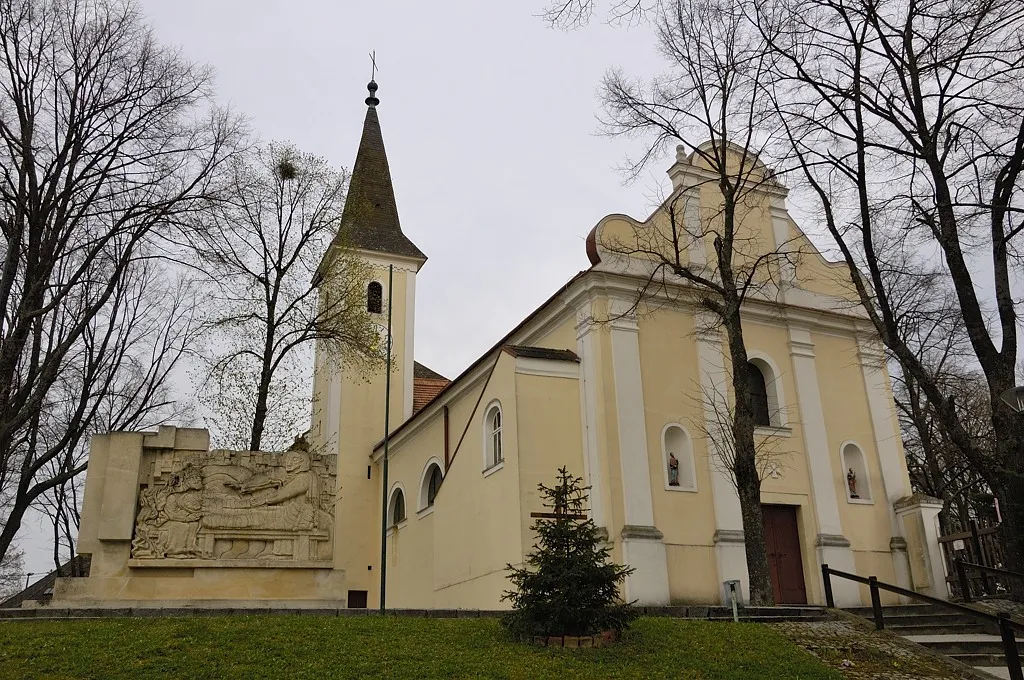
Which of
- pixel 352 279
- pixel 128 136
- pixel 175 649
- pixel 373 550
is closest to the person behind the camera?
pixel 175 649

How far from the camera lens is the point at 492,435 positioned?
65.5ft

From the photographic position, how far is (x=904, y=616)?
15172 millimetres

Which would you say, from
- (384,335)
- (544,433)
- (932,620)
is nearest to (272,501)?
(544,433)

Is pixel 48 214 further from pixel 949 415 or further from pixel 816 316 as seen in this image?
pixel 816 316

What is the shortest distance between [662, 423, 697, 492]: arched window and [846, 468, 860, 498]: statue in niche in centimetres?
438

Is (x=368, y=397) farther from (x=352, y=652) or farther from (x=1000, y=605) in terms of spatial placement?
(x=352, y=652)

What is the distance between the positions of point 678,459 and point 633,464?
158 cm

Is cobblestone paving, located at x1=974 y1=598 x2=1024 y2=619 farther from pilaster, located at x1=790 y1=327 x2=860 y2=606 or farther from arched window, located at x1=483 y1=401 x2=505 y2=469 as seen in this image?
arched window, located at x1=483 y1=401 x2=505 y2=469

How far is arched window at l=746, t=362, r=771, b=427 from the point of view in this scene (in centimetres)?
2056

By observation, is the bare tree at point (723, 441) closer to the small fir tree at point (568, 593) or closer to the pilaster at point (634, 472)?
the pilaster at point (634, 472)

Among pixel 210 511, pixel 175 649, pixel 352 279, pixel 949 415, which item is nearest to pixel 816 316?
pixel 949 415

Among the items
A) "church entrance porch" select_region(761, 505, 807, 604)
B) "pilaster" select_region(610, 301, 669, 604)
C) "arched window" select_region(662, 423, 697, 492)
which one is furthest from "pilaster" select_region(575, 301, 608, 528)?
"church entrance porch" select_region(761, 505, 807, 604)

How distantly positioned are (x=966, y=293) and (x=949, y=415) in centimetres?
200

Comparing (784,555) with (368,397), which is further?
(368,397)
